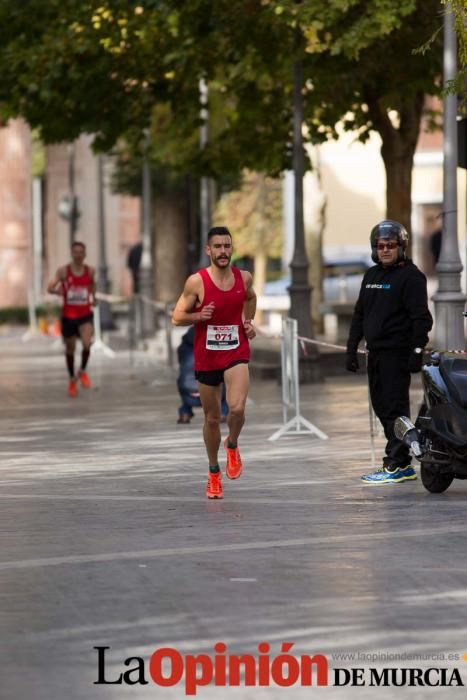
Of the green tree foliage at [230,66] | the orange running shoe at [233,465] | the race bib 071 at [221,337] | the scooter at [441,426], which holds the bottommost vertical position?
the orange running shoe at [233,465]

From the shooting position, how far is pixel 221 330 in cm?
1238

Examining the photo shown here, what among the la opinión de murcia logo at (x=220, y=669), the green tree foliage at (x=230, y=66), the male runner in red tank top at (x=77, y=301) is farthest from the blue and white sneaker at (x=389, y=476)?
the male runner in red tank top at (x=77, y=301)

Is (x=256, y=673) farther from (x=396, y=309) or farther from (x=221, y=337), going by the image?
(x=396, y=309)

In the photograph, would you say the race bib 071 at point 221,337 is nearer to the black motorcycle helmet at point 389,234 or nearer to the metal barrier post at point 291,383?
the black motorcycle helmet at point 389,234

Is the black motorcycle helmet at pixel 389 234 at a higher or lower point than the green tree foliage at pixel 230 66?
lower

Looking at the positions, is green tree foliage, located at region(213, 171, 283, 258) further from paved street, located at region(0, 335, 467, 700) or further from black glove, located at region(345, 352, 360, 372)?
black glove, located at region(345, 352, 360, 372)

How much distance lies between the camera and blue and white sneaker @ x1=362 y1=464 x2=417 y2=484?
43.4ft

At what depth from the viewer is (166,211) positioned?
47500mm

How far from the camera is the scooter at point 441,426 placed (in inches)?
479

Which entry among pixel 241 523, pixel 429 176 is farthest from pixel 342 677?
pixel 429 176

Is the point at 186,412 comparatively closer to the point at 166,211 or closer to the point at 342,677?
the point at 342,677

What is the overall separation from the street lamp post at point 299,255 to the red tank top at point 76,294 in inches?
104

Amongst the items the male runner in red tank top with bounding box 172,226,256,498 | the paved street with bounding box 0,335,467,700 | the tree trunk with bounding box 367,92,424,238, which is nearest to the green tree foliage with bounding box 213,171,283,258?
the tree trunk with bounding box 367,92,424,238

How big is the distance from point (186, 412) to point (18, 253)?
33997 millimetres
